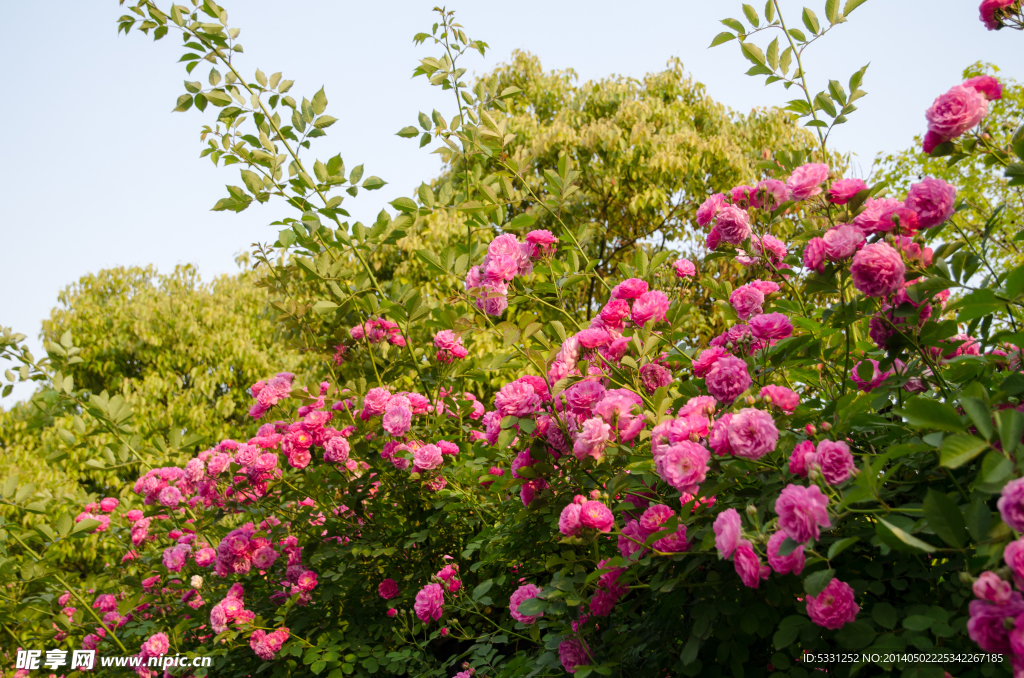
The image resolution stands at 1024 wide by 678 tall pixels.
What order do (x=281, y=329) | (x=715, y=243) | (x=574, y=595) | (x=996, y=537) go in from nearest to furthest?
(x=996, y=537) < (x=574, y=595) < (x=715, y=243) < (x=281, y=329)

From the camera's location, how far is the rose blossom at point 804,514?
1003 millimetres

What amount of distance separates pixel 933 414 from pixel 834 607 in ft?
1.34

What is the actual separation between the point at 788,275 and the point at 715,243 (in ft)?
0.80

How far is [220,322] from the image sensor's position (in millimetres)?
10164

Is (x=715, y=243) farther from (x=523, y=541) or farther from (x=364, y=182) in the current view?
(x=364, y=182)

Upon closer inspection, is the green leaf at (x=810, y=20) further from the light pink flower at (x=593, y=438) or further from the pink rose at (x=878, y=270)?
the light pink flower at (x=593, y=438)

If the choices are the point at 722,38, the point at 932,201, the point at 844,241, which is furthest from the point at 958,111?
the point at 722,38

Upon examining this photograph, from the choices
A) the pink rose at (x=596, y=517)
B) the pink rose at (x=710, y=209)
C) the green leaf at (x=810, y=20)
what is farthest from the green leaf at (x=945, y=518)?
the green leaf at (x=810, y=20)

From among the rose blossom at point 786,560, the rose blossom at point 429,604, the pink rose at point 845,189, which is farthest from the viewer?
the rose blossom at point 429,604

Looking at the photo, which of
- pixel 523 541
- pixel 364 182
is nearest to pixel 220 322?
pixel 364 182

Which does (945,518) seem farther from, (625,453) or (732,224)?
(732,224)

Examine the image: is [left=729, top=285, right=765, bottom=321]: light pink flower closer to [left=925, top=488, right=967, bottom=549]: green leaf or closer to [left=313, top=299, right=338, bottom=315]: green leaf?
[left=925, top=488, right=967, bottom=549]: green leaf

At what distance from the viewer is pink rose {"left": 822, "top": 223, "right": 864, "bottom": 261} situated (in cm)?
132

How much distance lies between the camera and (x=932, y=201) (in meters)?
1.23
